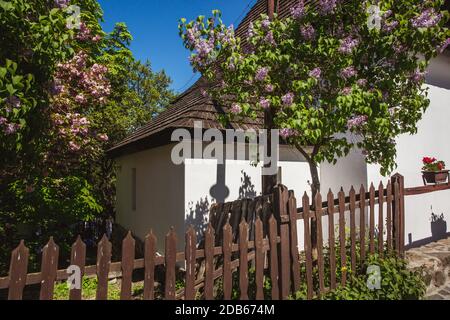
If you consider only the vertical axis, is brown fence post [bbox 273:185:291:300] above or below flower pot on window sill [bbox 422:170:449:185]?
below

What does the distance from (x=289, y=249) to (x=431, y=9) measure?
133 inches

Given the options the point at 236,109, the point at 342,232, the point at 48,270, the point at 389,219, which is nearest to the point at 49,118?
the point at 236,109

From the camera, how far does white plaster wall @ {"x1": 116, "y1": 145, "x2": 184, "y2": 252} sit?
6.10 m

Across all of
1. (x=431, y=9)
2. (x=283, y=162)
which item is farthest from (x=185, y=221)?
(x=431, y=9)

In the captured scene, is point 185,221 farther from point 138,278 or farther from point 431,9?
point 431,9

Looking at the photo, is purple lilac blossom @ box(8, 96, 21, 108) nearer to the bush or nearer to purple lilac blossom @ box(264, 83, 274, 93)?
purple lilac blossom @ box(264, 83, 274, 93)

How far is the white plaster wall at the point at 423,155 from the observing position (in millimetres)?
6535

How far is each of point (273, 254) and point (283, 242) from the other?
18cm

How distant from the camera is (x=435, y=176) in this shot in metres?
6.27

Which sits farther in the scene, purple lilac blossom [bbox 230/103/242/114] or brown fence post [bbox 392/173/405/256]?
brown fence post [bbox 392/173/405/256]

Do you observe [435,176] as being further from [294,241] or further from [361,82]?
[294,241]

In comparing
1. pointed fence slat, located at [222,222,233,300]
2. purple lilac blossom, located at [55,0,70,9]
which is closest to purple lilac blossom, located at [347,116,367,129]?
pointed fence slat, located at [222,222,233,300]

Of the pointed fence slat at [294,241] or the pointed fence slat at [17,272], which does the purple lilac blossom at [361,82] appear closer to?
the pointed fence slat at [294,241]

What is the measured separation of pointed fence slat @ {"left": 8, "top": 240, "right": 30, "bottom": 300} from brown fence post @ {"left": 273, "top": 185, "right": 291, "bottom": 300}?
2.44m
